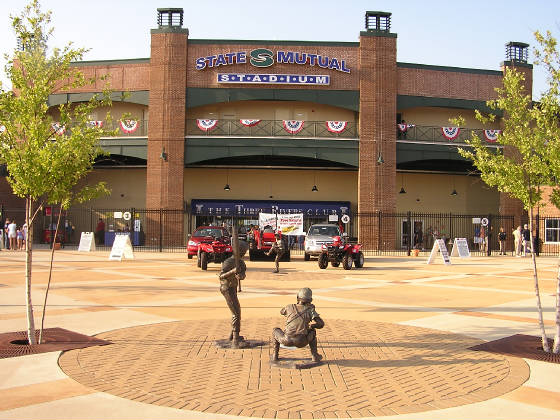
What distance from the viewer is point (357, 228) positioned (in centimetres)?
3394

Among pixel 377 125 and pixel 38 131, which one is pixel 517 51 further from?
pixel 38 131

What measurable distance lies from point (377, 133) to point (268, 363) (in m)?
26.6

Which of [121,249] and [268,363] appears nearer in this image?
[268,363]

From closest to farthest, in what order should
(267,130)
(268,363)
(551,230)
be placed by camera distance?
(268,363) → (267,130) → (551,230)


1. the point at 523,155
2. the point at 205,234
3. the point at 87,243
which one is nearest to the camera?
the point at 523,155

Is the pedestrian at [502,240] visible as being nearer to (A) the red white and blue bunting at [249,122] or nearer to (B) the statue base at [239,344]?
(A) the red white and blue bunting at [249,122]

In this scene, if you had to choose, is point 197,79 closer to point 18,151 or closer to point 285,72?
point 285,72

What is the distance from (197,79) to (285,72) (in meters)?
5.29

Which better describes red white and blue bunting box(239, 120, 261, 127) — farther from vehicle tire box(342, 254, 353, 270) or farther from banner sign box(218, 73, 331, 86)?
vehicle tire box(342, 254, 353, 270)

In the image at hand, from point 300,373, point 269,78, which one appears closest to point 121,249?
point 269,78

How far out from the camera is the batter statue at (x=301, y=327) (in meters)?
6.32

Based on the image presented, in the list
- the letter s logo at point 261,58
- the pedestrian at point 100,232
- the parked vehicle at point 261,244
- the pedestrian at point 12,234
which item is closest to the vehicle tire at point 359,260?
the parked vehicle at point 261,244

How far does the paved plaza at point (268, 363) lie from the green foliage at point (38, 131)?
2323mm

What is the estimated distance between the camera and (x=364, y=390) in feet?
18.1
